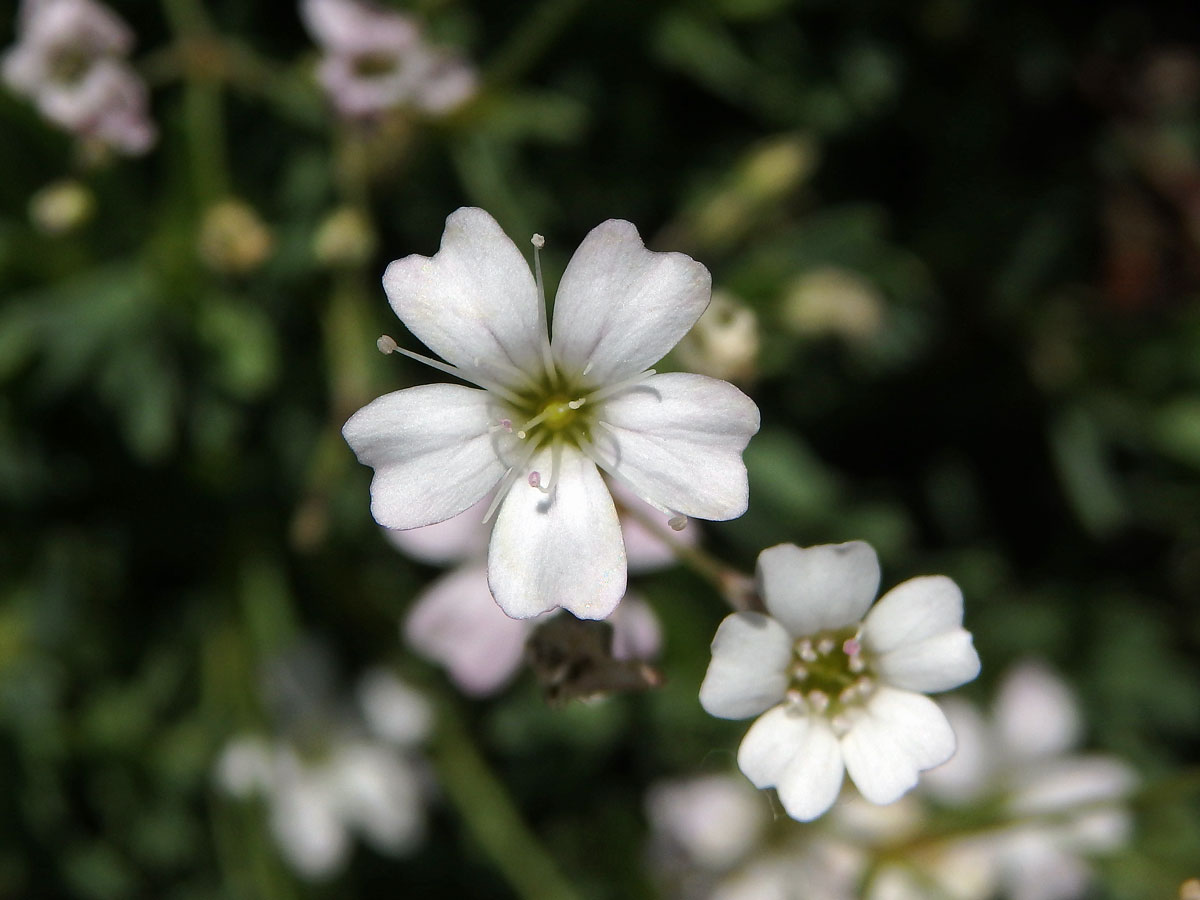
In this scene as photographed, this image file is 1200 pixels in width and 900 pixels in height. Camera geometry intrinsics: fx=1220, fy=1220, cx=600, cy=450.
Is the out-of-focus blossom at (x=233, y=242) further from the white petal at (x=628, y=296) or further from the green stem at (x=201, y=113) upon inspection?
the white petal at (x=628, y=296)

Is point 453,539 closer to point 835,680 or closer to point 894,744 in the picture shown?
point 835,680

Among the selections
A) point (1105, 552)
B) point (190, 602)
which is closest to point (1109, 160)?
point (1105, 552)

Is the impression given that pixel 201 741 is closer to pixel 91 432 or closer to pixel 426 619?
pixel 91 432

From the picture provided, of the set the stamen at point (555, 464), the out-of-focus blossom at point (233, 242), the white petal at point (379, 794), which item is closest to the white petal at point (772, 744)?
the stamen at point (555, 464)

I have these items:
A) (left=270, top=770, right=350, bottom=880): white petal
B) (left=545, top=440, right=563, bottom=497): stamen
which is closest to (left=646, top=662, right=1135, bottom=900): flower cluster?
(left=270, top=770, right=350, bottom=880): white petal

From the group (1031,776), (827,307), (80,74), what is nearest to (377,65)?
(80,74)
